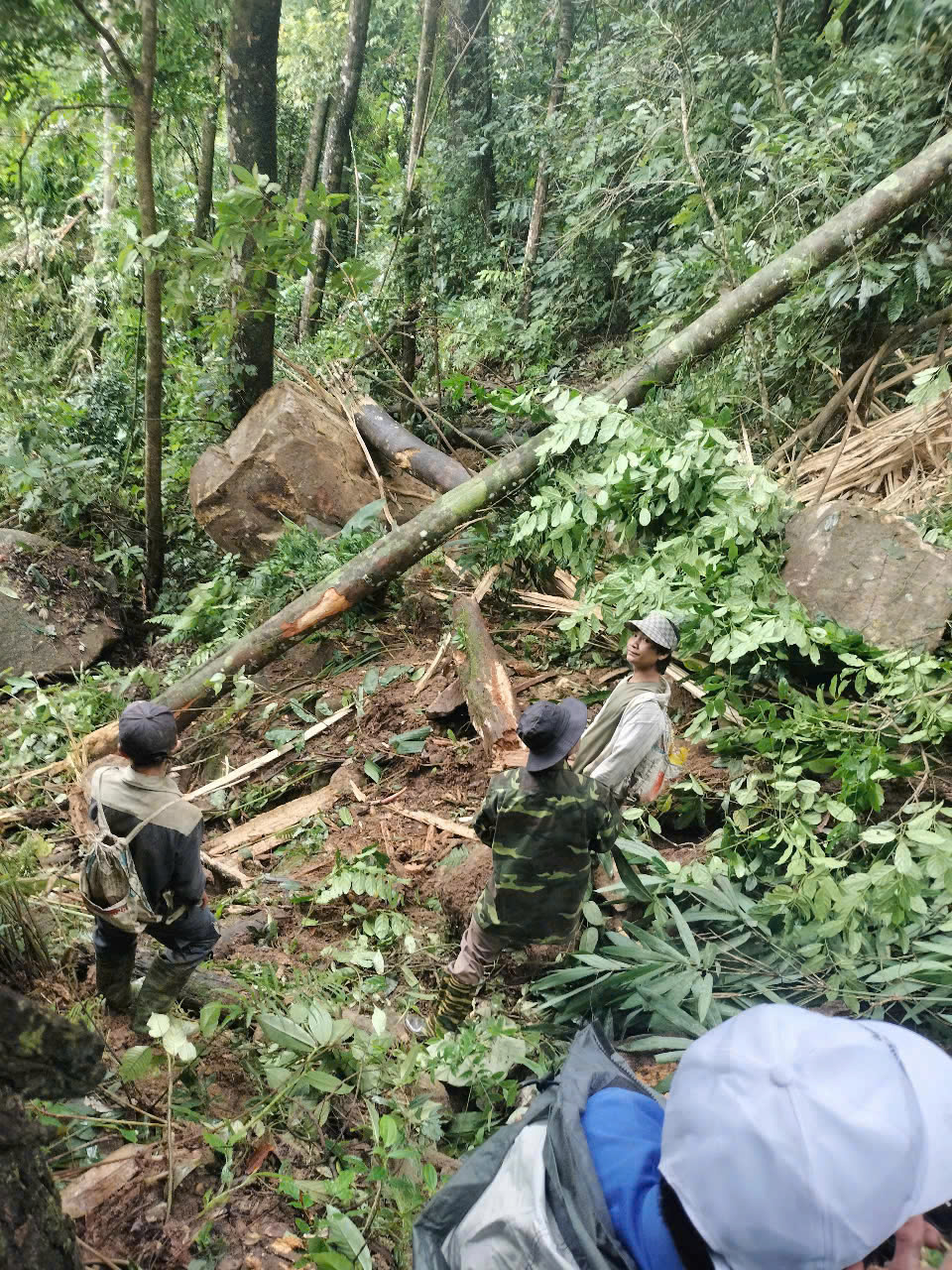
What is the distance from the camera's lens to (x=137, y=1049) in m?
2.60

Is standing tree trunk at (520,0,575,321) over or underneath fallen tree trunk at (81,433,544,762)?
over

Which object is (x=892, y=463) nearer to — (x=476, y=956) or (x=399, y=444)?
(x=476, y=956)

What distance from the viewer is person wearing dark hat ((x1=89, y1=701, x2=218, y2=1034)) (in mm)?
3053

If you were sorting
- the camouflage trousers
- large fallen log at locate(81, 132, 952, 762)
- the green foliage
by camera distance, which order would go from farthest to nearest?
the green foliage → large fallen log at locate(81, 132, 952, 762) → the camouflage trousers

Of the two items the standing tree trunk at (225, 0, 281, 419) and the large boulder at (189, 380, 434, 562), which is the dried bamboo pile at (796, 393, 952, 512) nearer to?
the large boulder at (189, 380, 434, 562)

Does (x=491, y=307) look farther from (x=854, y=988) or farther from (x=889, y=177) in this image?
(x=854, y=988)

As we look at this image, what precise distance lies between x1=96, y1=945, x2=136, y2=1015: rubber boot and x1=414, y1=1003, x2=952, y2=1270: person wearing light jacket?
2209 mm

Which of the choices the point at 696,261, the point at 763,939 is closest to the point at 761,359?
the point at 696,261

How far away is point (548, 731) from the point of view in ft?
10.0

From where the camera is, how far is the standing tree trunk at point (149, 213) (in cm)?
564

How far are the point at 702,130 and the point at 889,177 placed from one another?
11.4 feet

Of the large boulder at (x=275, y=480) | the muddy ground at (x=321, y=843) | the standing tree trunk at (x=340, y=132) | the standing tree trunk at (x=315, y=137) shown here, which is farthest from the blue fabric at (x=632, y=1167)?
the standing tree trunk at (x=315, y=137)

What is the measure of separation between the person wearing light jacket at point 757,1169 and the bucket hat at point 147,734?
2.07 metres

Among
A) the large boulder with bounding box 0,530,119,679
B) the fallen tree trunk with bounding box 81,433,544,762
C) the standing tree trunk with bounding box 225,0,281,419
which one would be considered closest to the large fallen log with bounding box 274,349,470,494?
the standing tree trunk with bounding box 225,0,281,419
